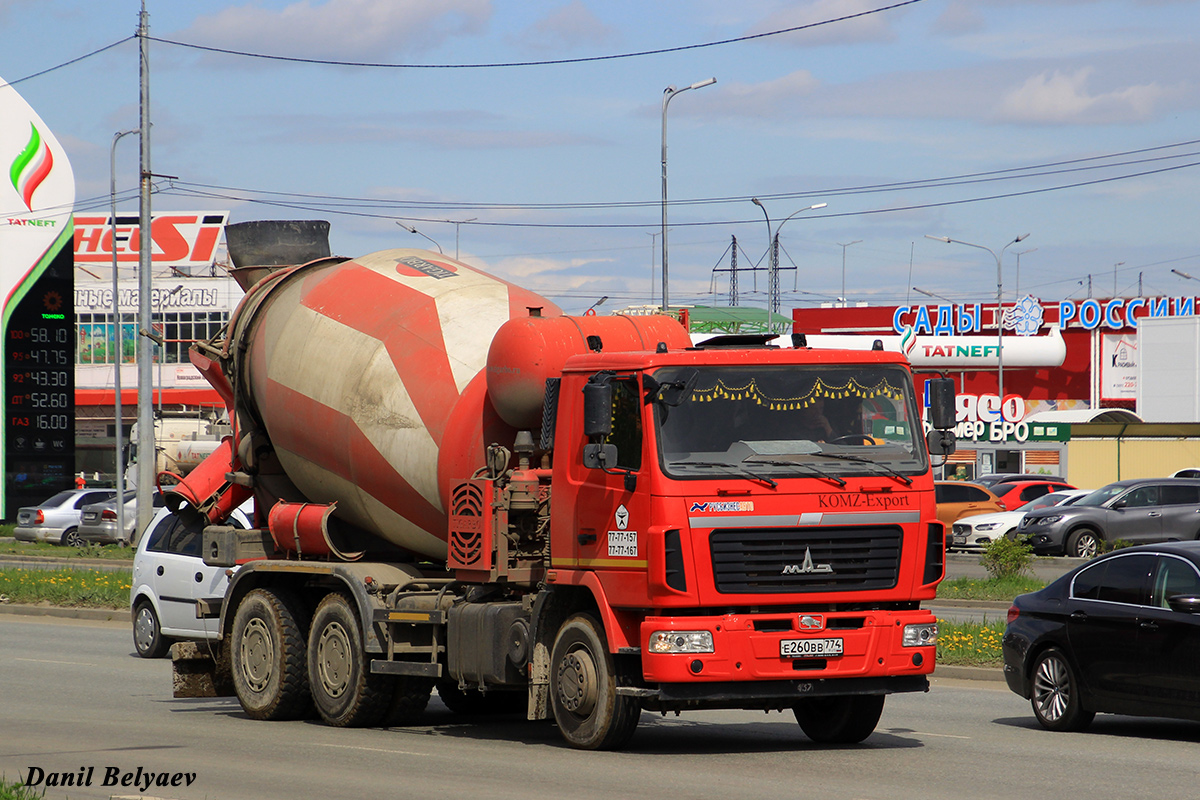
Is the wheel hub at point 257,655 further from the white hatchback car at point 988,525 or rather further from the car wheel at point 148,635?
the white hatchback car at point 988,525

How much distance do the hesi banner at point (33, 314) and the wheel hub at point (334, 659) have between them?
40.0 metres

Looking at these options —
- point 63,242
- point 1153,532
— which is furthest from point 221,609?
point 63,242

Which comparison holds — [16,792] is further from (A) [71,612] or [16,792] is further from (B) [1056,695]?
(A) [71,612]

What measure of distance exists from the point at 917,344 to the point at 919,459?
2741 inches

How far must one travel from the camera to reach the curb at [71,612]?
2492 centimetres

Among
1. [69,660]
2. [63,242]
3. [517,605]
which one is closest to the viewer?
[517,605]

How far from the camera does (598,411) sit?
1035 centimetres

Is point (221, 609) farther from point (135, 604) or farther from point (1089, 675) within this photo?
point (1089, 675)

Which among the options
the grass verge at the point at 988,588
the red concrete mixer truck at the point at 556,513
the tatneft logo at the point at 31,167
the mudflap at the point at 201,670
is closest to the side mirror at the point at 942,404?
the red concrete mixer truck at the point at 556,513

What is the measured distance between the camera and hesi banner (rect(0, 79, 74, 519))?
50125mm

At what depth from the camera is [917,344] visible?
259 ft

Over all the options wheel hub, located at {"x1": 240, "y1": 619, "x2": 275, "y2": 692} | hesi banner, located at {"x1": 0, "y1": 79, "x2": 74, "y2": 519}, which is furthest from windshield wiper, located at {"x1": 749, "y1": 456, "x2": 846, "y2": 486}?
hesi banner, located at {"x1": 0, "y1": 79, "x2": 74, "y2": 519}

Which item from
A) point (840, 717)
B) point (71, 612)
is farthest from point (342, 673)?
point (71, 612)

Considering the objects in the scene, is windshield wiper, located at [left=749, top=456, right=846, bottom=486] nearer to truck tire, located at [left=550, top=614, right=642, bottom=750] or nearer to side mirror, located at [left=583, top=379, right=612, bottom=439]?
side mirror, located at [left=583, top=379, right=612, bottom=439]
